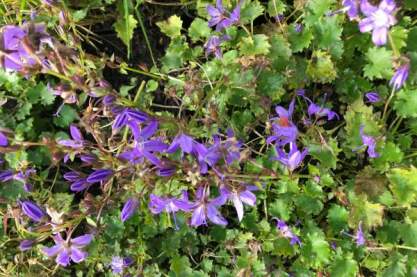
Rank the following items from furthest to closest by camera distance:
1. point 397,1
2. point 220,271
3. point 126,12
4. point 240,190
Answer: point 220,271
point 126,12
point 397,1
point 240,190

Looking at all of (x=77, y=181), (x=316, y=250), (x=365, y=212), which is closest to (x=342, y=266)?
(x=316, y=250)

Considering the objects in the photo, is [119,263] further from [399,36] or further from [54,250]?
[399,36]

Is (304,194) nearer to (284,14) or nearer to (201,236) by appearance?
(201,236)

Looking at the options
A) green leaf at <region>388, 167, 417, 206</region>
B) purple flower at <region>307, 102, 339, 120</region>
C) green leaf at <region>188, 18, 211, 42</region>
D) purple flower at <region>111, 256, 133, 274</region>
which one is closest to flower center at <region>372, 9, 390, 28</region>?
purple flower at <region>307, 102, 339, 120</region>

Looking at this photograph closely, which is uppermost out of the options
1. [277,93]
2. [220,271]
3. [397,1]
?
[397,1]

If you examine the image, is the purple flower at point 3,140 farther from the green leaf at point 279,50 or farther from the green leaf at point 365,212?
the green leaf at point 365,212

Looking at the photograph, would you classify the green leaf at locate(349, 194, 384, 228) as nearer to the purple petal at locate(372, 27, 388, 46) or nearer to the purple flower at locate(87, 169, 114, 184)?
the purple petal at locate(372, 27, 388, 46)

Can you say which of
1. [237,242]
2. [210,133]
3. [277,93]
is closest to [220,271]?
[237,242]
